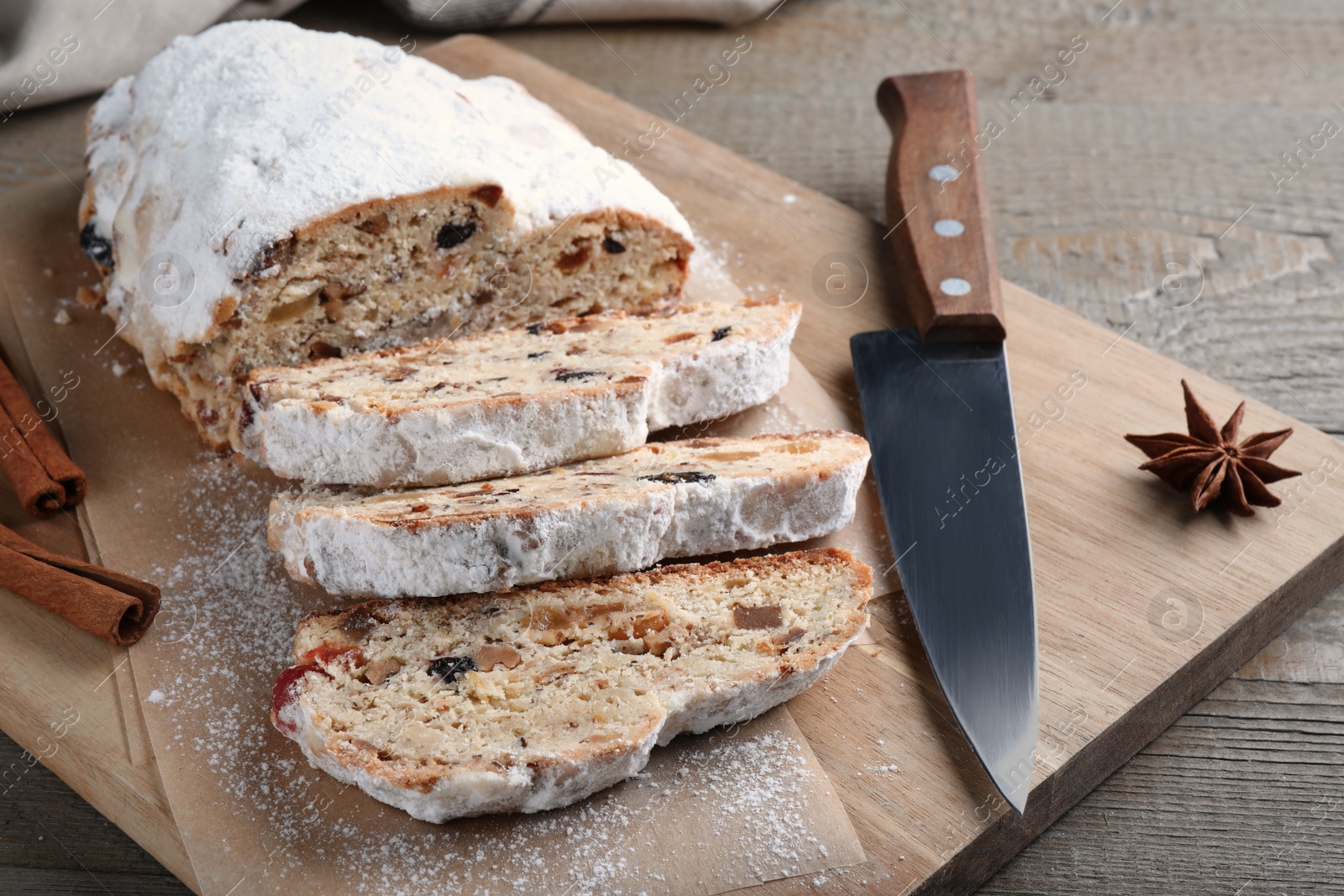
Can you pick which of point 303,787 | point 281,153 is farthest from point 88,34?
point 303,787

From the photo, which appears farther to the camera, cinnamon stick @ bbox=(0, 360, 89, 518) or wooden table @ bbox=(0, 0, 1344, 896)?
cinnamon stick @ bbox=(0, 360, 89, 518)

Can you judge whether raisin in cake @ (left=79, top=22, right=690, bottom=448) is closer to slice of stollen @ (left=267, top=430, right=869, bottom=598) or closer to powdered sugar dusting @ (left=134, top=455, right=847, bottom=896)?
slice of stollen @ (left=267, top=430, right=869, bottom=598)

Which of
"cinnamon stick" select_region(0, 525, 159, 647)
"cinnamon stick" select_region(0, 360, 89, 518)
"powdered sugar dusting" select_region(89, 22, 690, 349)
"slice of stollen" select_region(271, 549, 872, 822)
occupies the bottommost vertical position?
"slice of stollen" select_region(271, 549, 872, 822)

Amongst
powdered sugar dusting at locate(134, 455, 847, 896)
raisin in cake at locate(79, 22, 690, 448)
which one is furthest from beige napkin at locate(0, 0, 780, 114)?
powdered sugar dusting at locate(134, 455, 847, 896)

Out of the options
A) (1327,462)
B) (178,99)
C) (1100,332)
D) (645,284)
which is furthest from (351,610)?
(1327,462)

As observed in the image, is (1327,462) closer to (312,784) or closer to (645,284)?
(645,284)

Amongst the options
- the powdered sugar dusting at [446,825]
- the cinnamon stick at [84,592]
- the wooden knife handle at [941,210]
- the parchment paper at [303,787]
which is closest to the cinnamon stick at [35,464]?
the parchment paper at [303,787]
